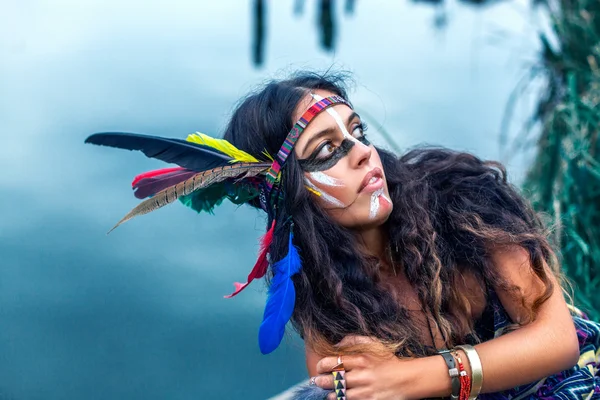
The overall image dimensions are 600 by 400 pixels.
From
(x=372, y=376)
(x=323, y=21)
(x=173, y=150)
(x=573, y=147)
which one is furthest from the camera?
(x=323, y=21)

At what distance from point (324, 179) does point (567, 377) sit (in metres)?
0.85

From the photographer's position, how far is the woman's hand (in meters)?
1.81

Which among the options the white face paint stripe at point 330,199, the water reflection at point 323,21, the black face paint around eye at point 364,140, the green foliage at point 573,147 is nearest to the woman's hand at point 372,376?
the white face paint stripe at point 330,199

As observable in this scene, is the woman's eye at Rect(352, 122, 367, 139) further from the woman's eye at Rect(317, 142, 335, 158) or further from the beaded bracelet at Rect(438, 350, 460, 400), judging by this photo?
the beaded bracelet at Rect(438, 350, 460, 400)

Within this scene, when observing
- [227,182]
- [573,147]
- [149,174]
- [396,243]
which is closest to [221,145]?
[227,182]

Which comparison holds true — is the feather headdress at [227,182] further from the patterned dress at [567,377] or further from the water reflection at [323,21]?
the water reflection at [323,21]

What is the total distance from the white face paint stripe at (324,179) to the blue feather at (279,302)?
18 centimetres

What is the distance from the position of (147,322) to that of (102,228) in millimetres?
379

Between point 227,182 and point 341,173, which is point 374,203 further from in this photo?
point 227,182

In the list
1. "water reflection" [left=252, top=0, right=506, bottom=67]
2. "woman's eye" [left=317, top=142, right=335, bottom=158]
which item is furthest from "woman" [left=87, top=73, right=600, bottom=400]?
"water reflection" [left=252, top=0, right=506, bottom=67]

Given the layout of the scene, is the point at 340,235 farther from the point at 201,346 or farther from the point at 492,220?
the point at 201,346

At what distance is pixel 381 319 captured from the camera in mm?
1977

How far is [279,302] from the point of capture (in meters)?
1.87

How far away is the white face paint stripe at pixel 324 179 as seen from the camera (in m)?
1.99
